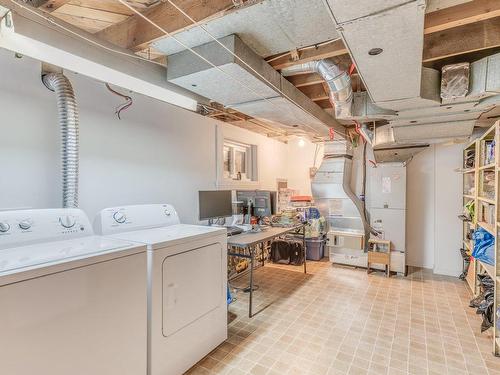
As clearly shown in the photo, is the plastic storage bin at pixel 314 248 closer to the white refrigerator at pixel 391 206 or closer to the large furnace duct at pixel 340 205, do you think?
the large furnace duct at pixel 340 205

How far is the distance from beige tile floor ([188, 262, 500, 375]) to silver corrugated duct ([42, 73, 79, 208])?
1.65 meters

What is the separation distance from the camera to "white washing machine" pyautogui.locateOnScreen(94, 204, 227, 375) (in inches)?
74.6

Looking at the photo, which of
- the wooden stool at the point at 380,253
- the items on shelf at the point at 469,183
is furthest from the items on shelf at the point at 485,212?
the wooden stool at the point at 380,253

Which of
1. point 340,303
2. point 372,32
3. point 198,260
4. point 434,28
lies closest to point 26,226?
point 198,260

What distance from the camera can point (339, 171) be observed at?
193 inches

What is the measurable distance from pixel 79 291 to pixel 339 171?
14.2 ft

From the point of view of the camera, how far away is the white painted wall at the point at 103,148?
6.54ft

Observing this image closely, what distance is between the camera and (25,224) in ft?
5.69

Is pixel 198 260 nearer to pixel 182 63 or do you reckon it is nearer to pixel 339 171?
pixel 182 63

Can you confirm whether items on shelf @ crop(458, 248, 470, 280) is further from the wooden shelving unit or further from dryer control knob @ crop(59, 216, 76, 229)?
dryer control knob @ crop(59, 216, 76, 229)

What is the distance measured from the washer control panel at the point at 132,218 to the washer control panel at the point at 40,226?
185 millimetres

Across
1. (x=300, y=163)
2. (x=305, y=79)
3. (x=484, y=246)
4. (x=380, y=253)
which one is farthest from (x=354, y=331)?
(x=300, y=163)

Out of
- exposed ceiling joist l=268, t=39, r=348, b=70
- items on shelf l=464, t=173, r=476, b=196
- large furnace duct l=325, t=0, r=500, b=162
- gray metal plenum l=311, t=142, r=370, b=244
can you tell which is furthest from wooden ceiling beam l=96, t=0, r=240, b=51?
items on shelf l=464, t=173, r=476, b=196

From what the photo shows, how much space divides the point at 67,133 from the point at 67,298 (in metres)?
1.26
